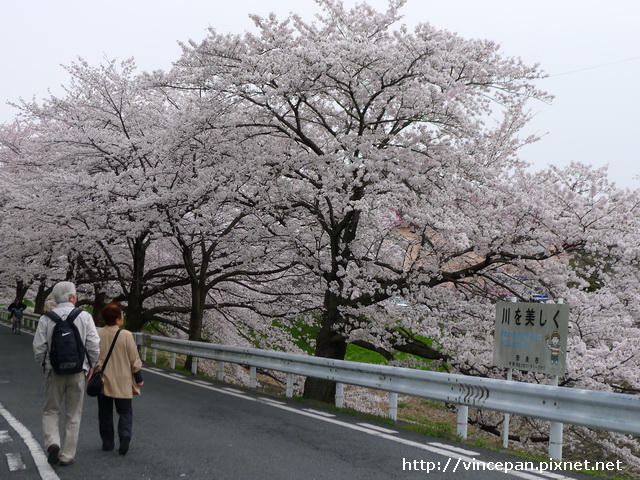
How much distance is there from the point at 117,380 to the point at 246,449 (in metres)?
1.51

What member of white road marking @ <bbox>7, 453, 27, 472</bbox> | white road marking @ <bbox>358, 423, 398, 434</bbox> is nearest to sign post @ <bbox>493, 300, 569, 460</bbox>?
white road marking @ <bbox>358, 423, 398, 434</bbox>

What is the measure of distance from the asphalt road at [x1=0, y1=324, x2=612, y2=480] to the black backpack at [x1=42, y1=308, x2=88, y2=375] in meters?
0.90

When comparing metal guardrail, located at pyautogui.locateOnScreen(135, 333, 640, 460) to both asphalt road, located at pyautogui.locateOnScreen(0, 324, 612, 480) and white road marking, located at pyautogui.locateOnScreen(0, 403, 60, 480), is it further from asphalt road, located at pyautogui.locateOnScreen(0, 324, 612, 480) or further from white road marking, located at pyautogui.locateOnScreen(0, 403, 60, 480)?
white road marking, located at pyautogui.locateOnScreen(0, 403, 60, 480)

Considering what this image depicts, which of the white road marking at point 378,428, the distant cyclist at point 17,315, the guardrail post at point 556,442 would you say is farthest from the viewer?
the distant cyclist at point 17,315

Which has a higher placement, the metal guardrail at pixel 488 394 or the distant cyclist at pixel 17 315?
the metal guardrail at pixel 488 394

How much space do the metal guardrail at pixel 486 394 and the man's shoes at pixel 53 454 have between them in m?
4.37

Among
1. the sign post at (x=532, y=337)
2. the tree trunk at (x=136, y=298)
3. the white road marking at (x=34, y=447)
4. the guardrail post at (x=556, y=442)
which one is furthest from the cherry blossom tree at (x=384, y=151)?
the tree trunk at (x=136, y=298)

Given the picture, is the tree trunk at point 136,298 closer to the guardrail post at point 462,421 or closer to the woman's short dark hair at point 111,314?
the woman's short dark hair at point 111,314

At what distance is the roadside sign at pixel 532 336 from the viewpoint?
8188 millimetres

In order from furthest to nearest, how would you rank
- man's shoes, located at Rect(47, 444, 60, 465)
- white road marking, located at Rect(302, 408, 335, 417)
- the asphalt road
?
white road marking, located at Rect(302, 408, 335, 417), man's shoes, located at Rect(47, 444, 60, 465), the asphalt road

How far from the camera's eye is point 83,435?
7777 millimetres

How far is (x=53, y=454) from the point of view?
6355 millimetres

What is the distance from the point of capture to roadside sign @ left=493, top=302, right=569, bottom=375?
8188mm

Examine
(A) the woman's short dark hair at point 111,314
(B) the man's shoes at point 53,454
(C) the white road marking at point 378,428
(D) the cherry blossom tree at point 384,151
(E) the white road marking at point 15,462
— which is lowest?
(E) the white road marking at point 15,462
